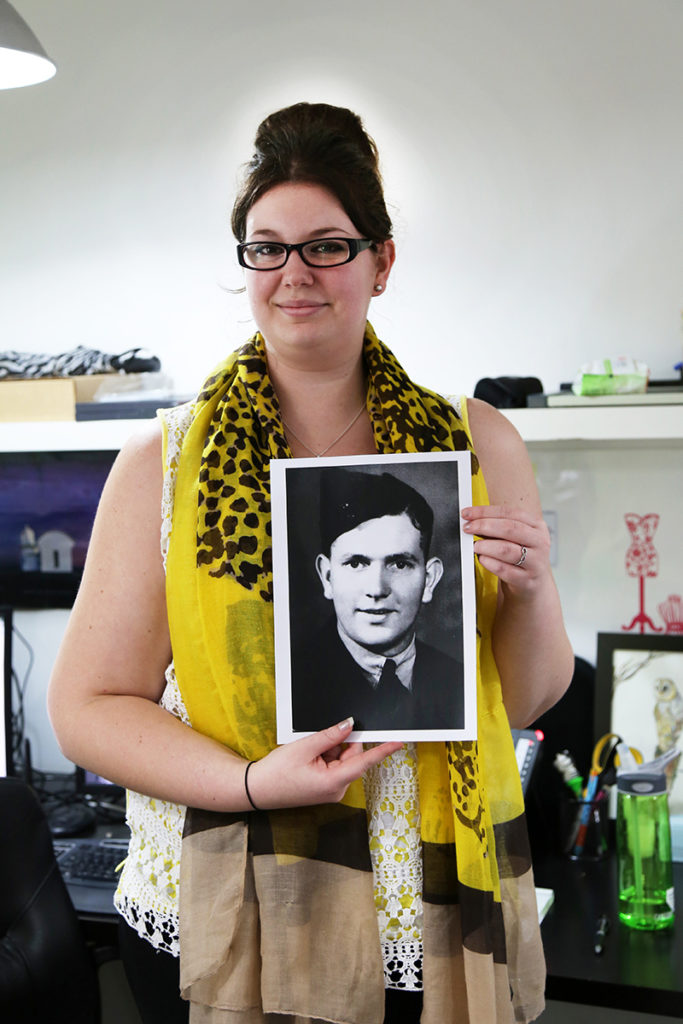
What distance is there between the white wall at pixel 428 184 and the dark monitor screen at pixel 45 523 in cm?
29

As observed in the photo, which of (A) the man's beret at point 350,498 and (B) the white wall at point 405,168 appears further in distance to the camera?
(B) the white wall at point 405,168

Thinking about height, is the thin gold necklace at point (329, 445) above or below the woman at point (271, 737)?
above

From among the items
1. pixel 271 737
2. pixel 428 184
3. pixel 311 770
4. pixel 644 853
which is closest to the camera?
pixel 311 770

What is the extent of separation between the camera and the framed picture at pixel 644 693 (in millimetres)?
2014

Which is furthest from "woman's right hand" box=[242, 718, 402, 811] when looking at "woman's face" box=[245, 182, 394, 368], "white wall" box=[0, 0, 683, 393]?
"white wall" box=[0, 0, 683, 393]

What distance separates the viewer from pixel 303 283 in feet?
3.86

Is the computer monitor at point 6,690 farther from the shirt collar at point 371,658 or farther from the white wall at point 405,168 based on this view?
the shirt collar at point 371,658

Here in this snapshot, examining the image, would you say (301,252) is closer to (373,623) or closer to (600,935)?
(373,623)

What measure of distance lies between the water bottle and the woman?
511 millimetres

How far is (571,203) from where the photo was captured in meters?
2.04

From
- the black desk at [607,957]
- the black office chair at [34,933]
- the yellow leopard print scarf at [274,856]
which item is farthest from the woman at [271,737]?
the black office chair at [34,933]

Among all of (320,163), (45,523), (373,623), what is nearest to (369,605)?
(373,623)

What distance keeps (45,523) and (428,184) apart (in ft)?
3.90

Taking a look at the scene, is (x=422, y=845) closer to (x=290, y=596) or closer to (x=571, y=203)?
(x=290, y=596)
